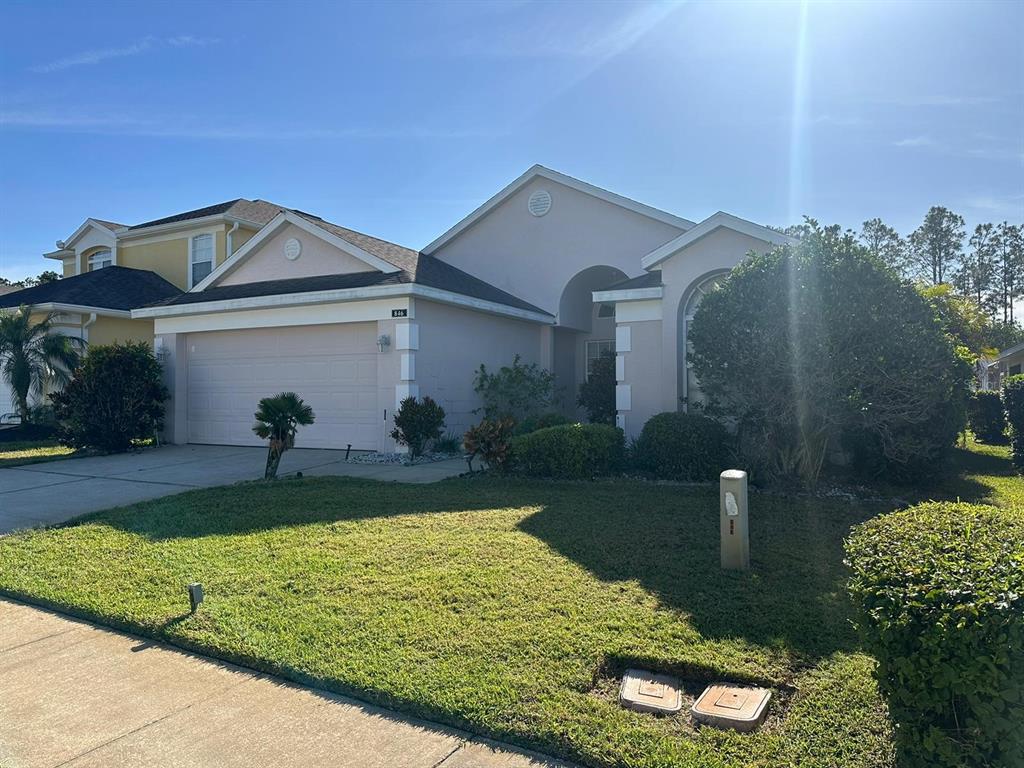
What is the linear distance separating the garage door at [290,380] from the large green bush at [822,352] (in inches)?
294

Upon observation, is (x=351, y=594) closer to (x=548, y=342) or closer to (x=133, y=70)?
(x=133, y=70)

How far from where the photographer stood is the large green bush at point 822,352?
8.18 metres

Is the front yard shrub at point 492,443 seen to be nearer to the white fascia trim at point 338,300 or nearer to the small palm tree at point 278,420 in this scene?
the small palm tree at point 278,420

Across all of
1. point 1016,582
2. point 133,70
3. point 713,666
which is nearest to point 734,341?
point 713,666

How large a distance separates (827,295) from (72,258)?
27870mm

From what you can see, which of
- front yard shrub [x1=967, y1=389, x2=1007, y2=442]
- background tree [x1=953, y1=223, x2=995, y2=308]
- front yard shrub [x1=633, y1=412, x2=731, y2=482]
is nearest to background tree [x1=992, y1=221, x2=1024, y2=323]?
background tree [x1=953, y1=223, x2=995, y2=308]

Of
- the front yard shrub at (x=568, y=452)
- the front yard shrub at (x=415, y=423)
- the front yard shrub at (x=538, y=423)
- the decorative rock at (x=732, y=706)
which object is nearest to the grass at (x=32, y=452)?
the front yard shrub at (x=415, y=423)

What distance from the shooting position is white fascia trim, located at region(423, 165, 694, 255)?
16.5 meters

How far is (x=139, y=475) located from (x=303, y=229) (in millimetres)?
6396

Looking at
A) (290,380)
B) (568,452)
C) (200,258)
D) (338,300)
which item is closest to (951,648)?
(568,452)

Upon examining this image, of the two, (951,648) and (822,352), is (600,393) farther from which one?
(951,648)

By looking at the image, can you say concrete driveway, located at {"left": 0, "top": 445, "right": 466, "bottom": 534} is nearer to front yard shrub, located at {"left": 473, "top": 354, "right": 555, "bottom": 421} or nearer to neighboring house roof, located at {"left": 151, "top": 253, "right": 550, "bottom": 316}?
front yard shrub, located at {"left": 473, "top": 354, "right": 555, "bottom": 421}

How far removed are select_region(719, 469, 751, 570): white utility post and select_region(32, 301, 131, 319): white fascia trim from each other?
1907 cm

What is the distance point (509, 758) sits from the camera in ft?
10.8
